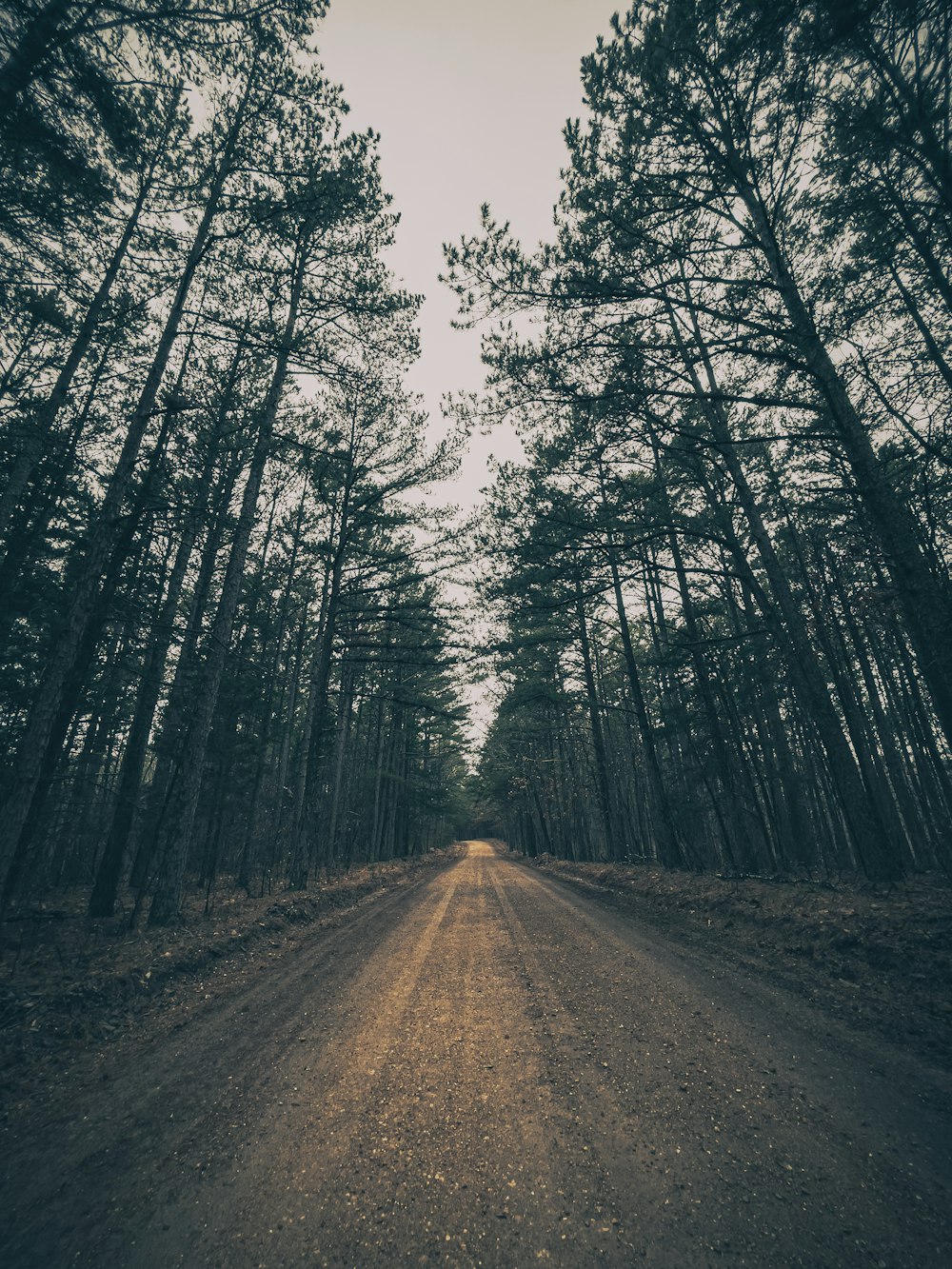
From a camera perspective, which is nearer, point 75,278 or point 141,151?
point 141,151

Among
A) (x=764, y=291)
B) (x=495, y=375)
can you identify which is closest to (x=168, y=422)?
(x=495, y=375)

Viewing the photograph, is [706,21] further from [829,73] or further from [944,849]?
[944,849]

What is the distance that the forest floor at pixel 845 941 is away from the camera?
4145 mm

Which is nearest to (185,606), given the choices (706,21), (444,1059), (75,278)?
(75,278)

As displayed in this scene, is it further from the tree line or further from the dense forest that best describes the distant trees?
the tree line

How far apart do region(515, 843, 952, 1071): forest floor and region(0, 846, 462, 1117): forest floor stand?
6642mm

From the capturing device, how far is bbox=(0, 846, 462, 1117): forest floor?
4.18 m

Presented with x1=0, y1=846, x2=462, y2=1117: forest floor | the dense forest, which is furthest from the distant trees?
x1=0, y1=846, x2=462, y2=1117: forest floor

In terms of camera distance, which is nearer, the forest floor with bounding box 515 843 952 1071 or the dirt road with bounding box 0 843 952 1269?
the dirt road with bounding box 0 843 952 1269

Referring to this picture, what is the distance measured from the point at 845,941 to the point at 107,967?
914 centimetres

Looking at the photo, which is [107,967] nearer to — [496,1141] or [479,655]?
[496,1141]

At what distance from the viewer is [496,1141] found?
2801mm

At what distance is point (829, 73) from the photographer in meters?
5.87

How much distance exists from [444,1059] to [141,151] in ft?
36.6
